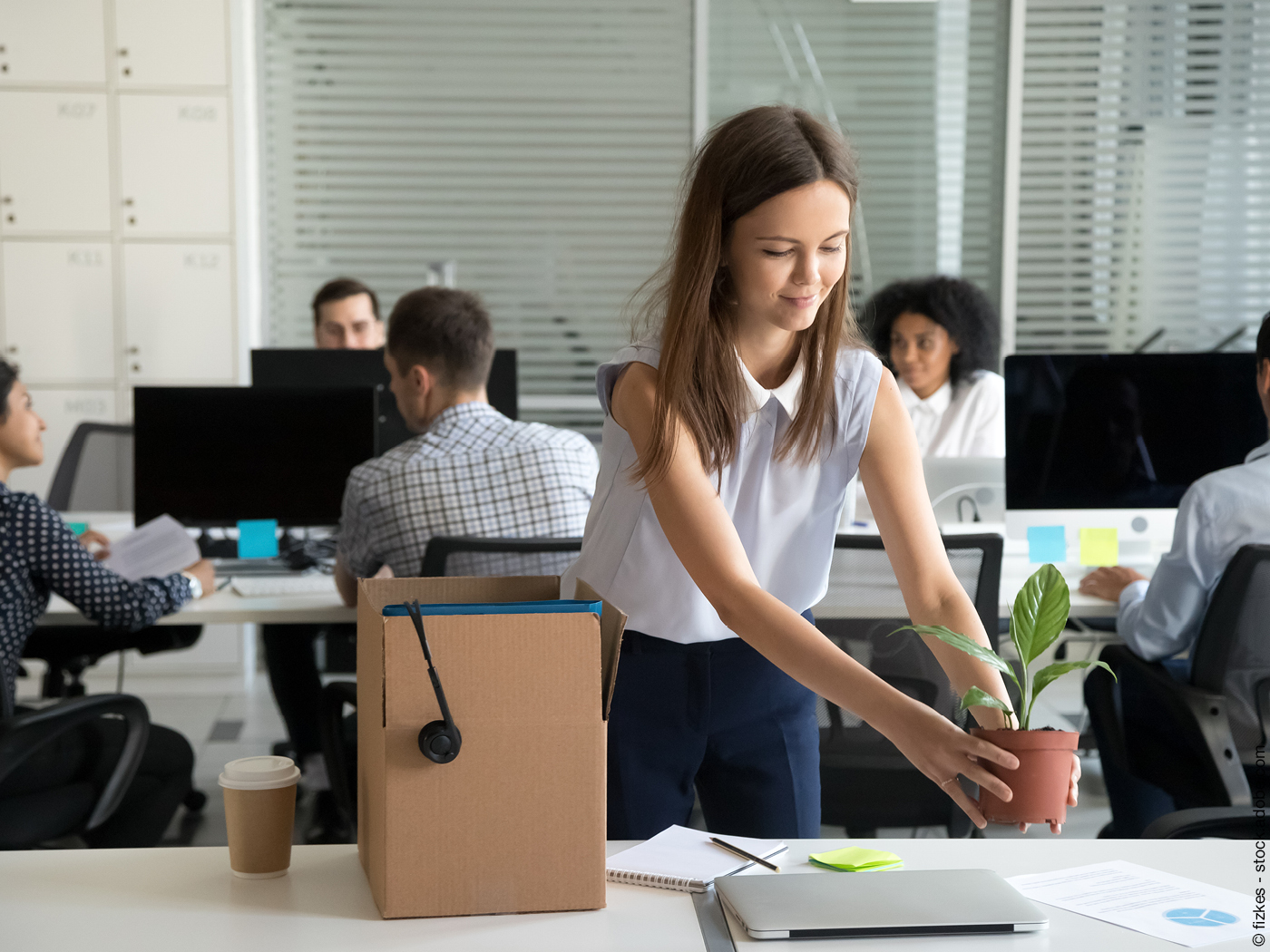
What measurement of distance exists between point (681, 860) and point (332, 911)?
1.04ft

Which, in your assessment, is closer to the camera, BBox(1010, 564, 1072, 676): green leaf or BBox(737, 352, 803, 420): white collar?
BBox(1010, 564, 1072, 676): green leaf

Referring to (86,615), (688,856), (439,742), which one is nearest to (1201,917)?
(688,856)

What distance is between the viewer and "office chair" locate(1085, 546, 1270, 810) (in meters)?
1.81

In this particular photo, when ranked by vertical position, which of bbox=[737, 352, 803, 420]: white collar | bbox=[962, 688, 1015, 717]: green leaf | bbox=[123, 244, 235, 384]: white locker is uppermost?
bbox=[123, 244, 235, 384]: white locker

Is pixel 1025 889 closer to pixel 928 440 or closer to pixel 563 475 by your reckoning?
pixel 563 475

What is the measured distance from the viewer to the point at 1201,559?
6.41 ft

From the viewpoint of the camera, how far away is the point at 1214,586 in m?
1.91

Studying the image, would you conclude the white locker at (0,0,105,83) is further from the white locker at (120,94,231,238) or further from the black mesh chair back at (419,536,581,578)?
the black mesh chair back at (419,536,581,578)

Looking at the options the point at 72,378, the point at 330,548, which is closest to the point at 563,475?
the point at 330,548

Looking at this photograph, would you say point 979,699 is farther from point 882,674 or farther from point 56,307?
point 56,307

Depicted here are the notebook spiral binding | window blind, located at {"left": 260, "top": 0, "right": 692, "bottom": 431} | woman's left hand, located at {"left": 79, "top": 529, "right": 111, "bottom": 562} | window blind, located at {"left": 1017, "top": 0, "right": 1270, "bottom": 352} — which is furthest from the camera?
window blind, located at {"left": 1017, "top": 0, "right": 1270, "bottom": 352}

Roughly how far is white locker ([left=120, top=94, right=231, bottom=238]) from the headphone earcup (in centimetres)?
375

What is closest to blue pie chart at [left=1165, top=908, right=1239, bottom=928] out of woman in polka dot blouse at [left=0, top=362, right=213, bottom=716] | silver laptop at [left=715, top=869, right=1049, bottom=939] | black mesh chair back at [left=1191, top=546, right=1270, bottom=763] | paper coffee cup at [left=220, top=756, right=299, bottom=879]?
silver laptop at [left=715, top=869, right=1049, bottom=939]

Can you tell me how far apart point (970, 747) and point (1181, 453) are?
1878 millimetres
